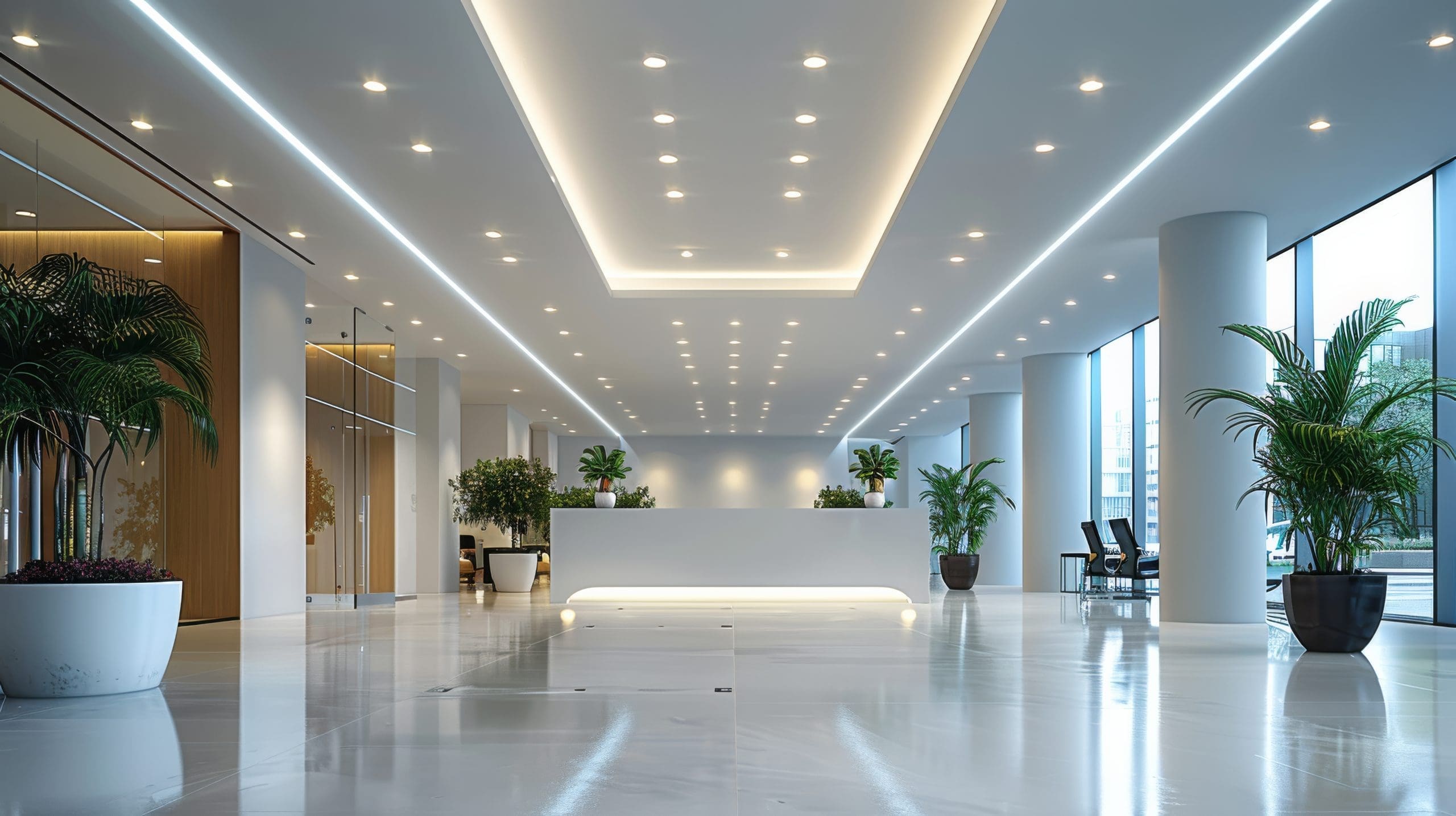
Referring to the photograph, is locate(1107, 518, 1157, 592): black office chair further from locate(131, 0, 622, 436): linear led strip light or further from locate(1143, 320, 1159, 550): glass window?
locate(131, 0, 622, 436): linear led strip light

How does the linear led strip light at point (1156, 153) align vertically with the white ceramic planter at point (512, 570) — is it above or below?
above

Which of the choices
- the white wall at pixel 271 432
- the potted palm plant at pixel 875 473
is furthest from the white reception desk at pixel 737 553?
the white wall at pixel 271 432

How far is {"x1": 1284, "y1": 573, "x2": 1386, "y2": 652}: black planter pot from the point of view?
7219 millimetres

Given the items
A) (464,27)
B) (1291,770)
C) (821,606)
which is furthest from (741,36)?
(821,606)

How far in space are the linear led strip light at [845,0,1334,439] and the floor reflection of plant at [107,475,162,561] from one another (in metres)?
8.68

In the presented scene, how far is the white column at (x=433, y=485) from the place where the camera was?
17.4m

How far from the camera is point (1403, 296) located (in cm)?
1042

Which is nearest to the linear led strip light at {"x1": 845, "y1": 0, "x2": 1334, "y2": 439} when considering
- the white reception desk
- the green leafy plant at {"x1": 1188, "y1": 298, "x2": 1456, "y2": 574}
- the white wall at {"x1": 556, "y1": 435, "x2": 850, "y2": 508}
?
the green leafy plant at {"x1": 1188, "y1": 298, "x2": 1456, "y2": 574}

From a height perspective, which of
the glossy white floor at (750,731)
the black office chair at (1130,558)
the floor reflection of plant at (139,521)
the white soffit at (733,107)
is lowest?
the black office chair at (1130,558)

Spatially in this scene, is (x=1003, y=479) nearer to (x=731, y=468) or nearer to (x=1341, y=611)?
(x=731, y=468)

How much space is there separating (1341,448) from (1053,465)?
10214 mm

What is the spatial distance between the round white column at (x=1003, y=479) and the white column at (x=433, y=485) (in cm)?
996

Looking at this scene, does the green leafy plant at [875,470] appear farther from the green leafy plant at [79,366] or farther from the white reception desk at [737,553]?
the green leafy plant at [79,366]

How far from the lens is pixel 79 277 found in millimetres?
5527
